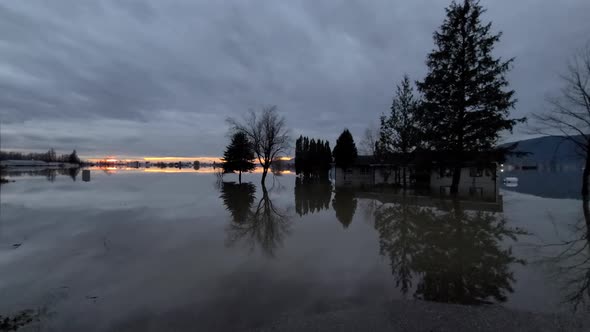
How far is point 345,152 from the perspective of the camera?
43.1 m

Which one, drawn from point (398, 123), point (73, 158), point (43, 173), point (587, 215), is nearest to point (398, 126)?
point (398, 123)

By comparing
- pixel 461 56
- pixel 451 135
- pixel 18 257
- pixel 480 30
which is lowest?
pixel 18 257

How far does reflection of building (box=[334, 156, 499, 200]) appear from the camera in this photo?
26328mm

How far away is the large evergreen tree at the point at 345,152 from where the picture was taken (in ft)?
140

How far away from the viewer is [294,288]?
5.86 metres

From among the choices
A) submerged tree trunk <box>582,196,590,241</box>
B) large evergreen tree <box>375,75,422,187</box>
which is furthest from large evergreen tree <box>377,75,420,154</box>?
submerged tree trunk <box>582,196,590,241</box>

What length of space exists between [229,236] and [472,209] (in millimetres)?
13067

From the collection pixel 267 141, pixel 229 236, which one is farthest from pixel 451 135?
pixel 267 141

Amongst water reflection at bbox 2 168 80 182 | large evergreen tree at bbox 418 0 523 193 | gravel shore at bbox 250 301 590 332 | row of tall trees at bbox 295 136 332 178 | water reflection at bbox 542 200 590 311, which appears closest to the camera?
gravel shore at bbox 250 301 590 332

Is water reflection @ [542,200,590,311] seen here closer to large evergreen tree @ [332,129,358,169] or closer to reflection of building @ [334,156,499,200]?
reflection of building @ [334,156,499,200]

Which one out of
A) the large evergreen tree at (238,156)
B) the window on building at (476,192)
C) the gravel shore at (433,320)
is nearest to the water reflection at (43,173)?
the large evergreen tree at (238,156)

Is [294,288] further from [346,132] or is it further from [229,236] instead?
[346,132]

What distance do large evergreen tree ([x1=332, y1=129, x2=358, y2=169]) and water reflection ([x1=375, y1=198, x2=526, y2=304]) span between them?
94.7ft

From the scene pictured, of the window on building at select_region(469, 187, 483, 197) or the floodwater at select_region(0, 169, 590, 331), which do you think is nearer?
the floodwater at select_region(0, 169, 590, 331)
